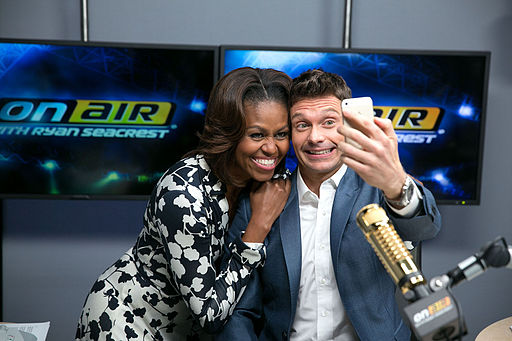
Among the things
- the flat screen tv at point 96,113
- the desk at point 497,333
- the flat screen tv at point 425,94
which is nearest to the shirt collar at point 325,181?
the desk at point 497,333

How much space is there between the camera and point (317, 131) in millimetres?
1735

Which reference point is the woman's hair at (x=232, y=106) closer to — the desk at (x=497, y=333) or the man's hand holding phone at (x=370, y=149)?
the man's hand holding phone at (x=370, y=149)

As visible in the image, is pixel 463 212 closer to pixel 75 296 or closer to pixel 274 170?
pixel 274 170

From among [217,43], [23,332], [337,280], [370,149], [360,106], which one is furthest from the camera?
[217,43]

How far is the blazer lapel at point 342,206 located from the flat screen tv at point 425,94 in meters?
1.16

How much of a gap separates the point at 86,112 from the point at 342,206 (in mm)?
1683

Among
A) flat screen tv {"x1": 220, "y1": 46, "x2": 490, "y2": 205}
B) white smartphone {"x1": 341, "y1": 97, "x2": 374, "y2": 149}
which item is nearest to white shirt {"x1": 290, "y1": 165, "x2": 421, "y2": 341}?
white smartphone {"x1": 341, "y1": 97, "x2": 374, "y2": 149}

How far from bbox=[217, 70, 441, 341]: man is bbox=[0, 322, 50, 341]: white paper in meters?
0.63

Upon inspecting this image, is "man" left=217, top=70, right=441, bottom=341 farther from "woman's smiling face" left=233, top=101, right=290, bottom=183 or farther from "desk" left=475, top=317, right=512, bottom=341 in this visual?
"desk" left=475, top=317, right=512, bottom=341

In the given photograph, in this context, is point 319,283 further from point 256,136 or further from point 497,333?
point 497,333

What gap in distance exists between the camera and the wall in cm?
312

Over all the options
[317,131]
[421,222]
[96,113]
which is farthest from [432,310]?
[96,113]

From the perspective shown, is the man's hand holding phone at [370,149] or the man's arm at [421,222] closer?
the man's hand holding phone at [370,149]

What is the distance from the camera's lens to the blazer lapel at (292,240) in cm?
173
